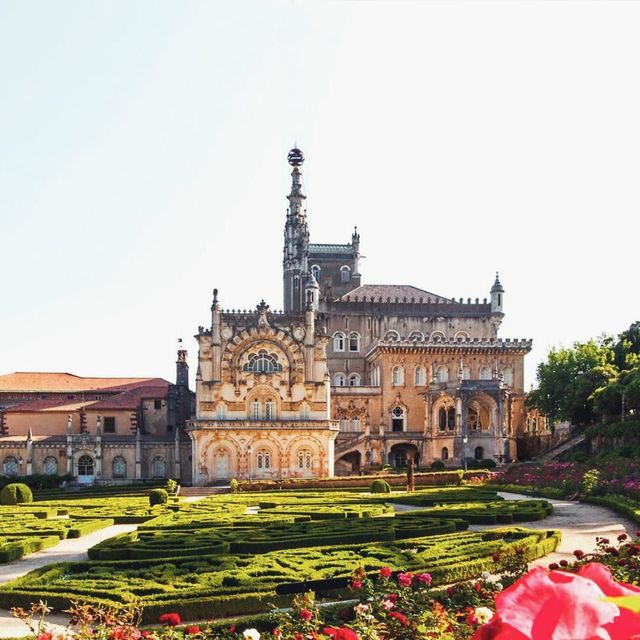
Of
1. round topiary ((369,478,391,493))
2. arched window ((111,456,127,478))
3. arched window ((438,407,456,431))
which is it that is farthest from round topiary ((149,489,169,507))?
arched window ((438,407,456,431))

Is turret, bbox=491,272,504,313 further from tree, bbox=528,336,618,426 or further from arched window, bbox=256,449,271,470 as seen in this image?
arched window, bbox=256,449,271,470

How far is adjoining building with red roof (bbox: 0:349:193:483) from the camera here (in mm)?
64938

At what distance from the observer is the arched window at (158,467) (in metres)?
66.9

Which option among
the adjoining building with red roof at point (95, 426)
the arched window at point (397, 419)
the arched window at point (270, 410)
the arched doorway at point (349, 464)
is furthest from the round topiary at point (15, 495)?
the arched window at point (397, 419)

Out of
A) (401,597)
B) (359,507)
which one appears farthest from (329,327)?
(401,597)

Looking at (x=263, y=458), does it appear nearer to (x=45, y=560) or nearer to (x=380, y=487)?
(x=380, y=487)

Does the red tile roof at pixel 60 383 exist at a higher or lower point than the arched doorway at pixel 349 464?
higher

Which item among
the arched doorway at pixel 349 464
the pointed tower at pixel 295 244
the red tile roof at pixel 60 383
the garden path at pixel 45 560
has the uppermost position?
the pointed tower at pixel 295 244

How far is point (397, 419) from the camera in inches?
3039

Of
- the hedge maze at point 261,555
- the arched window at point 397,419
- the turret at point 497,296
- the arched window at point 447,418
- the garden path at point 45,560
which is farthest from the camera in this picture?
the turret at point 497,296

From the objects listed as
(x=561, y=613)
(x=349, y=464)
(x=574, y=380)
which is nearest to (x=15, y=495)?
(x=349, y=464)

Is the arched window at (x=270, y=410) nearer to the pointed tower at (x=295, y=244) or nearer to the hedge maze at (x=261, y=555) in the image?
the pointed tower at (x=295, y=244)

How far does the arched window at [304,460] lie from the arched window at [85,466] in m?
15.6

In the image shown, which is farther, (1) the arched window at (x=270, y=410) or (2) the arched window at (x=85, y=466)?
(1) the arched window at (x=270, y=410)
